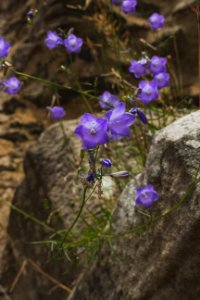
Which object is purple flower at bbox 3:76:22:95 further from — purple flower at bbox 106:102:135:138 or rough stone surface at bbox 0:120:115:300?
purple flower at bbox 106:102:135:138

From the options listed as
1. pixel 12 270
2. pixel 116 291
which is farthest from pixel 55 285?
pixel 116 291

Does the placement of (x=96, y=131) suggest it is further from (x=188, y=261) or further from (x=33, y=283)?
(x=33, y=283)

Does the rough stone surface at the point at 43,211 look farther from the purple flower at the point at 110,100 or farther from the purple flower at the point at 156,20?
the purple flower at the point at 156,20

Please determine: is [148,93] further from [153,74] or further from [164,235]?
[164,235]

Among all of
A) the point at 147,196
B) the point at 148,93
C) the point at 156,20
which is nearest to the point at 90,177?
the point at 147,196

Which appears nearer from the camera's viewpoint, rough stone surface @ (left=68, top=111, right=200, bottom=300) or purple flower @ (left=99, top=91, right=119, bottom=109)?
rough stone surface @ (left=68, top=111, right=200, bottom=300)

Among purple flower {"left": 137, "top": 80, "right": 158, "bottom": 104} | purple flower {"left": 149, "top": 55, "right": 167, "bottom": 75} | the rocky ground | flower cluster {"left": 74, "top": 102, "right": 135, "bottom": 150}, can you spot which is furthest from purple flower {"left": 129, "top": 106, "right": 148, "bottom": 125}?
the rocky ground
